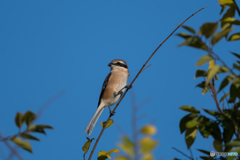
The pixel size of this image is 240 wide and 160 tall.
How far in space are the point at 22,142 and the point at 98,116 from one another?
426cm

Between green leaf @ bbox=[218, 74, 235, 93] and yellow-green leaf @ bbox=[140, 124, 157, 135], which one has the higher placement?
green leaf @ bbox=[218, 74, 235, 93]

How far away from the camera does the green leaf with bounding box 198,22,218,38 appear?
4.57 feet

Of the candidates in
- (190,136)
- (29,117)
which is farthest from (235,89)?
(29,117)

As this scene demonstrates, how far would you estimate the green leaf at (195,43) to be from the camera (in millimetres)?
1366

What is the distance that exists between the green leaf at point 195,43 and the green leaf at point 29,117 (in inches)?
30.6

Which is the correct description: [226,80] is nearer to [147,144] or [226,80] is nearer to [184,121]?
[184,121]

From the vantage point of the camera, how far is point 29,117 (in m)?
1.26

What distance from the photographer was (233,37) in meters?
1.55

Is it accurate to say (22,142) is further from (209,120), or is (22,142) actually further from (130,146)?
(209,120)

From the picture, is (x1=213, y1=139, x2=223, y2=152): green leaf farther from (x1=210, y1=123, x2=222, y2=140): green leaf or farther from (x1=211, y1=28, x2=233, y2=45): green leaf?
(x1=211, y1=28, x2=233, y2=45): green leaf

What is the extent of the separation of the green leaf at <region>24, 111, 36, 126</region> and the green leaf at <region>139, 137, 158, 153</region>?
63 cm

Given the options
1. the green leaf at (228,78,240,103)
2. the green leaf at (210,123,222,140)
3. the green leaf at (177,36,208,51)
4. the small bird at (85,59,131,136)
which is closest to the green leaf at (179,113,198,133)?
the green leaf at (210,123,222,140)

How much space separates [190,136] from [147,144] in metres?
1.10

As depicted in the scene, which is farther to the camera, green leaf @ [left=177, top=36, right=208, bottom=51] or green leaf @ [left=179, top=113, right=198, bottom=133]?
green leaf @ [left=179, top=113, right=198, bottom=133]
